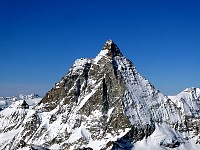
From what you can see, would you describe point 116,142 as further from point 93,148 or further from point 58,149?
point 58,149

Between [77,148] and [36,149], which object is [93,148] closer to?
[77,148]

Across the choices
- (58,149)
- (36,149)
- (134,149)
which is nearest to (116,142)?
(134,149)

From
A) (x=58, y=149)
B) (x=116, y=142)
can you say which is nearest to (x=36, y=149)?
(x=58, y=149)

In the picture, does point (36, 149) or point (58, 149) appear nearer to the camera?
point (36, 149)

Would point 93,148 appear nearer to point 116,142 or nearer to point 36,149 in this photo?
point 116,142

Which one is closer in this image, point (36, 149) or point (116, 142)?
point (36, 149)

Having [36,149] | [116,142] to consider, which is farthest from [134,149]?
[36,149]
